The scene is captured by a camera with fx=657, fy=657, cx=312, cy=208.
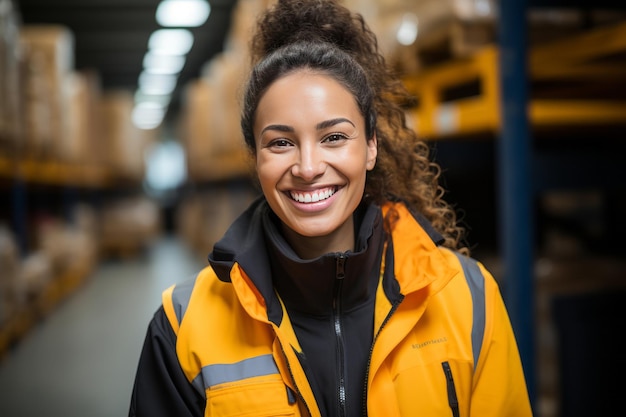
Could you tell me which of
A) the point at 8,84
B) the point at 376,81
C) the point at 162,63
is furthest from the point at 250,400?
the point at 162,63

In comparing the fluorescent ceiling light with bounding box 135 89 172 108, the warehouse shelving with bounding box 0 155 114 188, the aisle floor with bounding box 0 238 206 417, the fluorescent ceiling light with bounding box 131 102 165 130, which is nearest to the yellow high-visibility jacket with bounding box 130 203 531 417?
the aisle floor with bounding box 0 238 206 417

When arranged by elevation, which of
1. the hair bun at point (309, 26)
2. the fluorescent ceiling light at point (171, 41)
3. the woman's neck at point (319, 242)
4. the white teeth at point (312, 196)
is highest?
the fluorescent ceiling light at point (171, 41)

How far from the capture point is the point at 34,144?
6457mm

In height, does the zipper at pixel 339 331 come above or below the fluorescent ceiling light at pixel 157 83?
below

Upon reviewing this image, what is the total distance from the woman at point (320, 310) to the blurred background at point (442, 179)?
17.2 inches

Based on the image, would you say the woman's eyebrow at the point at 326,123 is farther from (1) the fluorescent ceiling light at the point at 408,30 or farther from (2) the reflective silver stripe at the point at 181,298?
(1) the fluorescent ceiling light at the point at 408,30

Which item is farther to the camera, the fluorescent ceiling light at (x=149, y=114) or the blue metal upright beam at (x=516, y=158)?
the fluorescent ceiling light at (x=149, y=114)

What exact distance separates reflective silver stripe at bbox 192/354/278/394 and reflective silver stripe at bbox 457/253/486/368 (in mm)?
518

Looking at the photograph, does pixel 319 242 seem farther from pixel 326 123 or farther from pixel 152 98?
pixel 152 98

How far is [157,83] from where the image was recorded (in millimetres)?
20016

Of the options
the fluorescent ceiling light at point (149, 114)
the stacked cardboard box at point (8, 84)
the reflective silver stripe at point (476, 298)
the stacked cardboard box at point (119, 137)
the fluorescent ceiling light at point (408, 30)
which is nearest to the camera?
the reflective silver stripe at point (476, 298)

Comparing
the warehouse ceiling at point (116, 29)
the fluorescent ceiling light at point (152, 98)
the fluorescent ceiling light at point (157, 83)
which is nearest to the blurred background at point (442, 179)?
the warehouse ceiling at point (116, 29)

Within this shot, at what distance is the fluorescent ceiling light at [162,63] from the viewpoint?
16453 mm

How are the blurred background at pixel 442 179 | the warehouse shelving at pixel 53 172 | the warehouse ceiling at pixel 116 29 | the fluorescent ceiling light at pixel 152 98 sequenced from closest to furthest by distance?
1. the blurred background at pixel 442 179
2. the warehouse shelving at pixel 53 172
3. the warehouse ceiling at pixel 116 29
4. the fluorescent ceiling light at pixel 152 98
